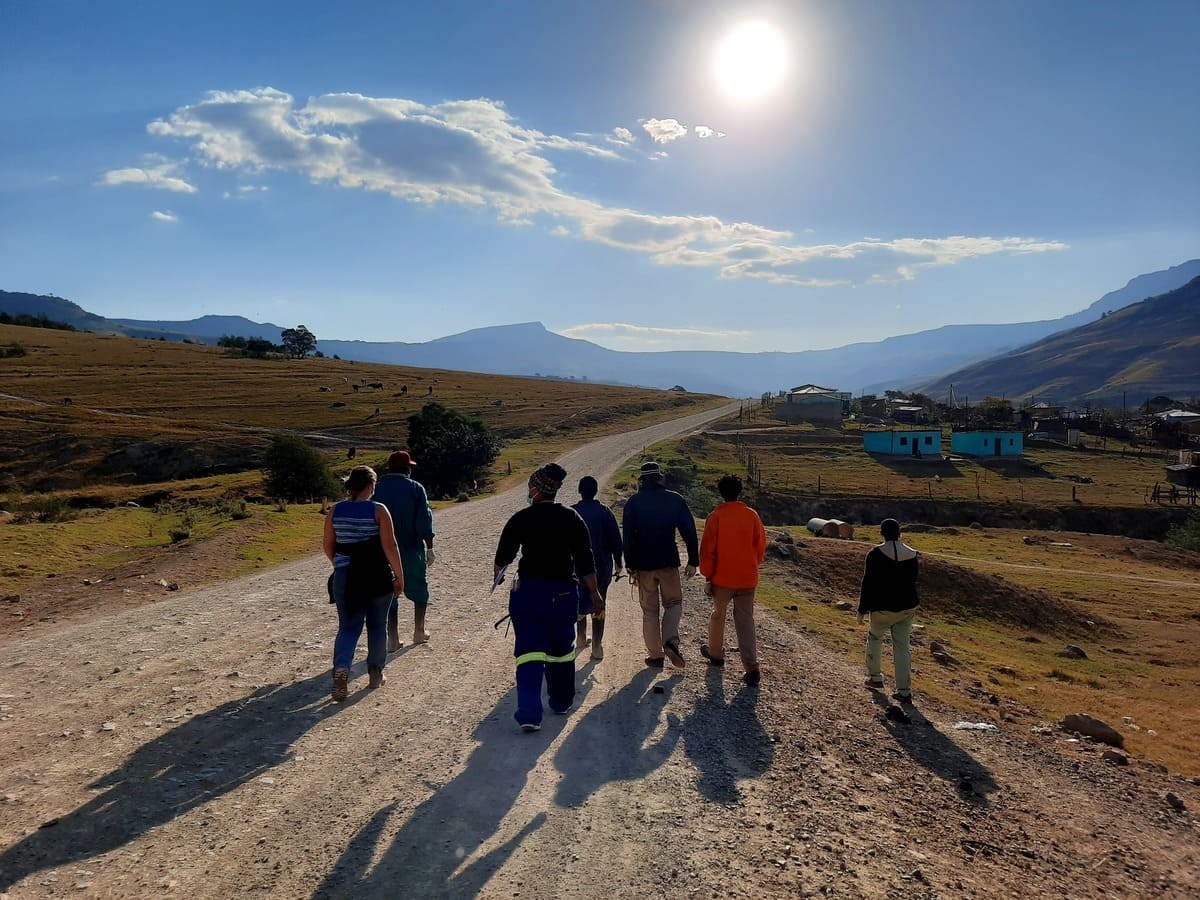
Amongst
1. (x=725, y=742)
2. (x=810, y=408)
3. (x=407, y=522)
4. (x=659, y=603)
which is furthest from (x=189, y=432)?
(x=810, y=408)

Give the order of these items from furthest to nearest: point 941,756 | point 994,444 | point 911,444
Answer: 1. point 994,444
2. point 911,444
3. point 941,756

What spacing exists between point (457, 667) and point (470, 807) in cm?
346

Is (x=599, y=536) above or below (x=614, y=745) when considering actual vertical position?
above

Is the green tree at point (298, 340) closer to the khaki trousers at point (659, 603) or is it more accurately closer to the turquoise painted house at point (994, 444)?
the turquoise painted house at point (994, 444)

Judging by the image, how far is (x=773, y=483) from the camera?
5053 centimetres

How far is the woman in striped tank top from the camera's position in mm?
6941

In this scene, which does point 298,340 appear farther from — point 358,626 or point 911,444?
point 358,626

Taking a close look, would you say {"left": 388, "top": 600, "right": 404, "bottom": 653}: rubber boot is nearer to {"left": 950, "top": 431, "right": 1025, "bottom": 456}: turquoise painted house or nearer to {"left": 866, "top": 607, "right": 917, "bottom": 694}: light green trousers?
{"left": 866, "top": 607, "right": 917, "bottom": 694}: light green trousers

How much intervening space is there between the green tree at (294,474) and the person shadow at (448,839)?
31549 millimetres

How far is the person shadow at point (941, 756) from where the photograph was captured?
5.98 meters

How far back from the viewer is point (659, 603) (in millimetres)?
8703

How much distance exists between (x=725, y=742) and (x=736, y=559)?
92.1 inches

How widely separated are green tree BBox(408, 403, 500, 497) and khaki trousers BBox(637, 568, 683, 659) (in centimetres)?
3239

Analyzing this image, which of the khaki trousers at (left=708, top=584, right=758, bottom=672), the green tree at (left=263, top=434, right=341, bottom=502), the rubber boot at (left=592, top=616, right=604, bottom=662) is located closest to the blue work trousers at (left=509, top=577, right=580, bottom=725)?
the rubber boot at (left=592, top=616, right=604, bottom=662)
